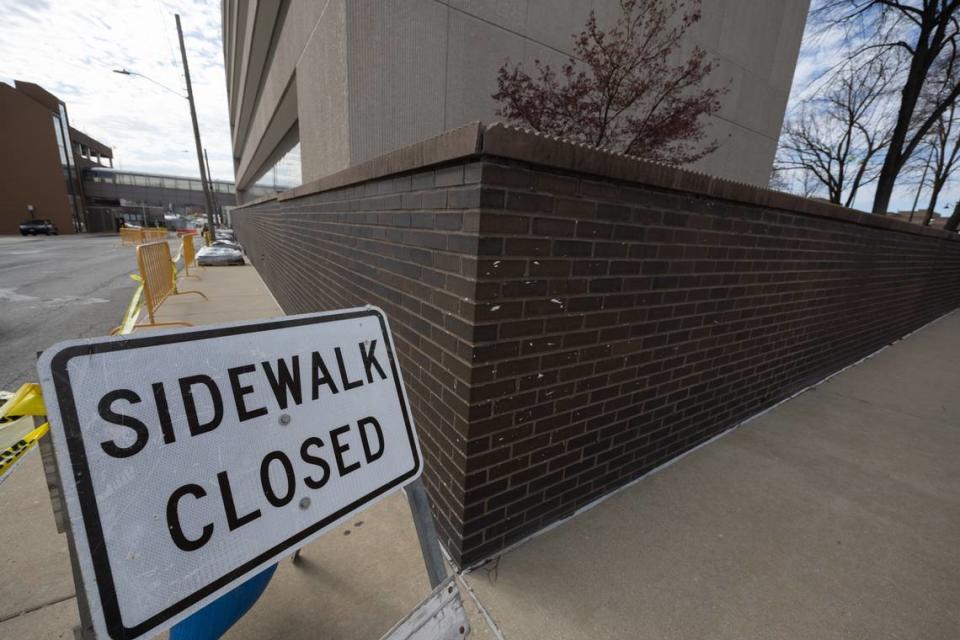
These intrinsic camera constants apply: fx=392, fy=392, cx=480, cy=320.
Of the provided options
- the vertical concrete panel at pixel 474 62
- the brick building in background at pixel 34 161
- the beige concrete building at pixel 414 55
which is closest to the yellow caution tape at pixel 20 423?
the beige concrete building at pixel 414 55

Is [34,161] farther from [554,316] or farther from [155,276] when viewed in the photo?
[554,316]

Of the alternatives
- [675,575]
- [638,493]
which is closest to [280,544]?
[675,575]

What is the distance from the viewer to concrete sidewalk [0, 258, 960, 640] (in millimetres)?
1688

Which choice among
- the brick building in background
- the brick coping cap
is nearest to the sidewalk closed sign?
the brick coping cap

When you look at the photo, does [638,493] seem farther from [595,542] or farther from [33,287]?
[33,287]

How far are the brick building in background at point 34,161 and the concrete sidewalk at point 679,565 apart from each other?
162 feet

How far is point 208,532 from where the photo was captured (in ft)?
2.83

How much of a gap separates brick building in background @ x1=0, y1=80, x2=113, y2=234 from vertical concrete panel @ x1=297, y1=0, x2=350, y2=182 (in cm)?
4657

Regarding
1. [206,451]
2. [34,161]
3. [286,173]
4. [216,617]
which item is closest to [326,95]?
[206,451]

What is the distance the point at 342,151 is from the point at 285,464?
391 centimetres

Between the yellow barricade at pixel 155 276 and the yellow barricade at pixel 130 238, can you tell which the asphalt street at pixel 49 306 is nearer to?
the yellow barricade at pixel 155 276

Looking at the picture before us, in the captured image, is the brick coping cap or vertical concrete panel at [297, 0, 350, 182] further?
vertical concrete panel at [297, 0, 350, 182]

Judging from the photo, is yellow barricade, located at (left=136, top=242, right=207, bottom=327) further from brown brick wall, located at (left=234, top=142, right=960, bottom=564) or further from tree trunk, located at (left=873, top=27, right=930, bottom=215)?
tree trunk, located at (left=873, top=27, right=930, bottom=215)

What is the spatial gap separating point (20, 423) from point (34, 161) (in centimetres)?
5197
